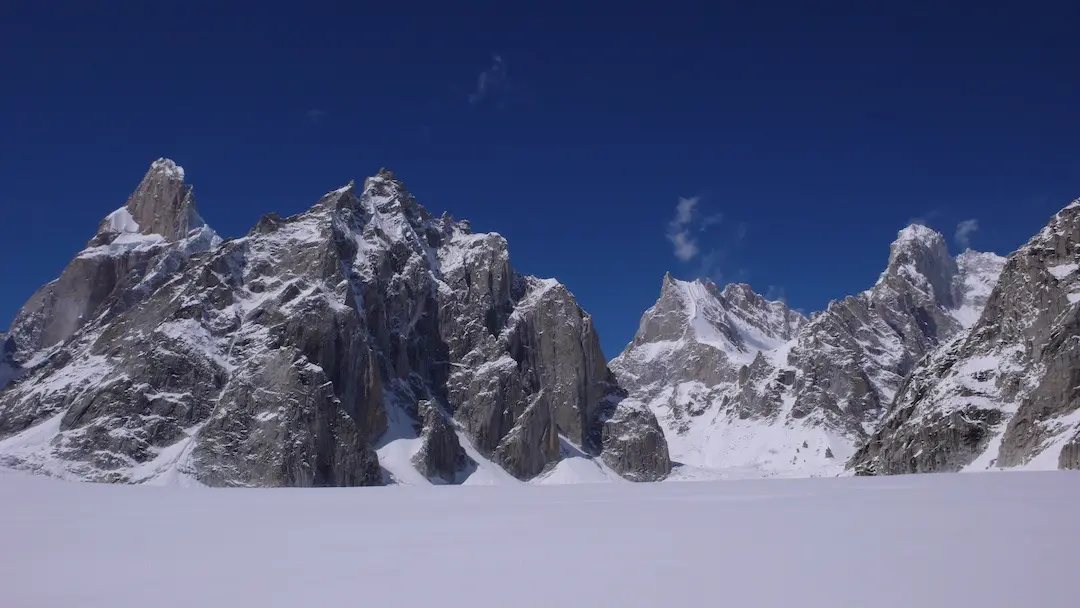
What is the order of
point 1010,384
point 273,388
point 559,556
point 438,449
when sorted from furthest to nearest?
1. point 438,449
2. point 273,388
3. point 1010,384
4. point 559,556

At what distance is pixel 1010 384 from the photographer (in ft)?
426

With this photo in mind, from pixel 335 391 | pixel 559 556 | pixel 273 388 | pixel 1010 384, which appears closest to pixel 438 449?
pixel 335 391

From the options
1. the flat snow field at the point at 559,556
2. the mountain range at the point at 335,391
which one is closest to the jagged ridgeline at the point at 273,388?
the mountain range at the point at 335,391

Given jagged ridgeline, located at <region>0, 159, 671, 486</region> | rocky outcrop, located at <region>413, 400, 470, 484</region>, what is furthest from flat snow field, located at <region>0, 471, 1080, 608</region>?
rocky outcrop, located at <region>413, 400, 470, 484</region>

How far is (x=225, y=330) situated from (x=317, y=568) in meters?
157

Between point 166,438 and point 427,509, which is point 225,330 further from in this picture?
point 427,509

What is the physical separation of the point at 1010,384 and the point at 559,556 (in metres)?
140

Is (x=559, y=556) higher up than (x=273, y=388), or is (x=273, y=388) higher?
(x=273, y=388)

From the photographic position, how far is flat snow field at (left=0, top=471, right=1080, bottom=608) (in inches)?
513

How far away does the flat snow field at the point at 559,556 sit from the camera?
42.8ft

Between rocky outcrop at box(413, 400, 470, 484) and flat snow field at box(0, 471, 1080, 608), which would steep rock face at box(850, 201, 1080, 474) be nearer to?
rocky outcrop at box(413, 400, 470, 484)

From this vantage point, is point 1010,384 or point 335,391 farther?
point 335,391

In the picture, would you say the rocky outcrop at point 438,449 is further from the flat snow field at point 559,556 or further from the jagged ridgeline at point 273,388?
the flat snow field at point 559,556

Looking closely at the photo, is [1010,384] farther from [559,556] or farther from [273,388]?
[559,556]
